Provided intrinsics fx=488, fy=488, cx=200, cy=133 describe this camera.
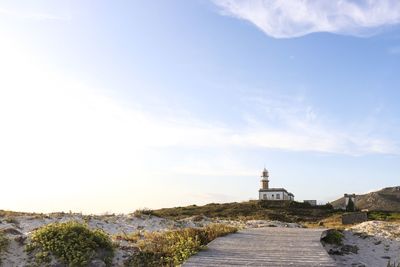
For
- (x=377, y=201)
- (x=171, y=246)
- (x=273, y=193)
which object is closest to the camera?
(x=171, y=246)

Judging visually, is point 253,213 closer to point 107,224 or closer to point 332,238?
point 107,224

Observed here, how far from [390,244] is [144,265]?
36.1ft

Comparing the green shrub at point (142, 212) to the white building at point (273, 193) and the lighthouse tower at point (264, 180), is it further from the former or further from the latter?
the lighthouse tower at point (264, 180)

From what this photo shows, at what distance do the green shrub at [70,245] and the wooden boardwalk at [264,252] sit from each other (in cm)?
375

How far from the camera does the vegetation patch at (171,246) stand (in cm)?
1420

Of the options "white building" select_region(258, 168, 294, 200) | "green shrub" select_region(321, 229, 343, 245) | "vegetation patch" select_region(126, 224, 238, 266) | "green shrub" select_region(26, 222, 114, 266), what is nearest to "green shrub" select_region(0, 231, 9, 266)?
"green shrub" select_region(26, 222, 114, 266)

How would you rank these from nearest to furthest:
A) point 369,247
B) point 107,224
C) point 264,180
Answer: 1. point 369,247
2. point 107,224
3. point 264,180

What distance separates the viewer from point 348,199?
73.3 metres

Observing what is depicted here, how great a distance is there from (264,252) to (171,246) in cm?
367

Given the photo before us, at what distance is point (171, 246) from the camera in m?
15.8

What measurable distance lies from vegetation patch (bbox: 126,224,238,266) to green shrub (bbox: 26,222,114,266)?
3.58ft

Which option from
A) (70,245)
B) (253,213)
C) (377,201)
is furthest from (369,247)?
(377,201)

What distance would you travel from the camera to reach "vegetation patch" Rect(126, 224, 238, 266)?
559 inches

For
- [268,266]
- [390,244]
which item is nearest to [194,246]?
[268,266]
